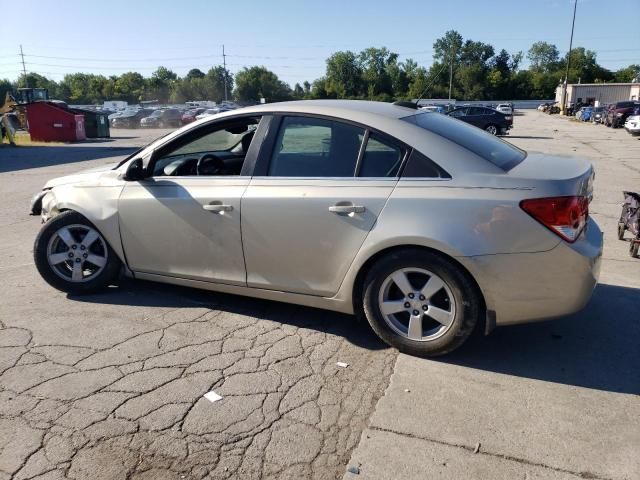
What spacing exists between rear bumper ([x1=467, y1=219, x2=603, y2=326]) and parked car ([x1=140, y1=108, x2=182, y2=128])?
44.8 metres

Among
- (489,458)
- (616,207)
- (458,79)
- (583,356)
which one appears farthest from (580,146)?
(458,79)

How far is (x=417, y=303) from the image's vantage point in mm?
3512

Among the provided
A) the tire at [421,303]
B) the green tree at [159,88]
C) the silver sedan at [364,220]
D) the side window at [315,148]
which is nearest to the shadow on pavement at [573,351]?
the tire at [421,303]

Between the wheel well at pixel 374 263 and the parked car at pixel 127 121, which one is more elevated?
the wheel well at pixel 374 263

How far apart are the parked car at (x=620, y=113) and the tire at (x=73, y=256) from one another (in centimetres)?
3752

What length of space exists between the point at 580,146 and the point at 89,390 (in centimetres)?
2290

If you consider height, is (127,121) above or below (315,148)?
below

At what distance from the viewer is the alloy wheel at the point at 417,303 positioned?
345 cm

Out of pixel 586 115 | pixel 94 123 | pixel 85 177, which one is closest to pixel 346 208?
pixel 85 177

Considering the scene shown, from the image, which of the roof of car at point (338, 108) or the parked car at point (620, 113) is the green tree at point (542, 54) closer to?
the parked car at point (620, 113)

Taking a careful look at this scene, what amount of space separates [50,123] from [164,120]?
17.1 metres

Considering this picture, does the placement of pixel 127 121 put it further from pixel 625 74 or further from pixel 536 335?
pixel 625 74

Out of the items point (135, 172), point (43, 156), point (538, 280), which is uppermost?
point (135, 172)

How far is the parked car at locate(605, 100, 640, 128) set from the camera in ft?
114
